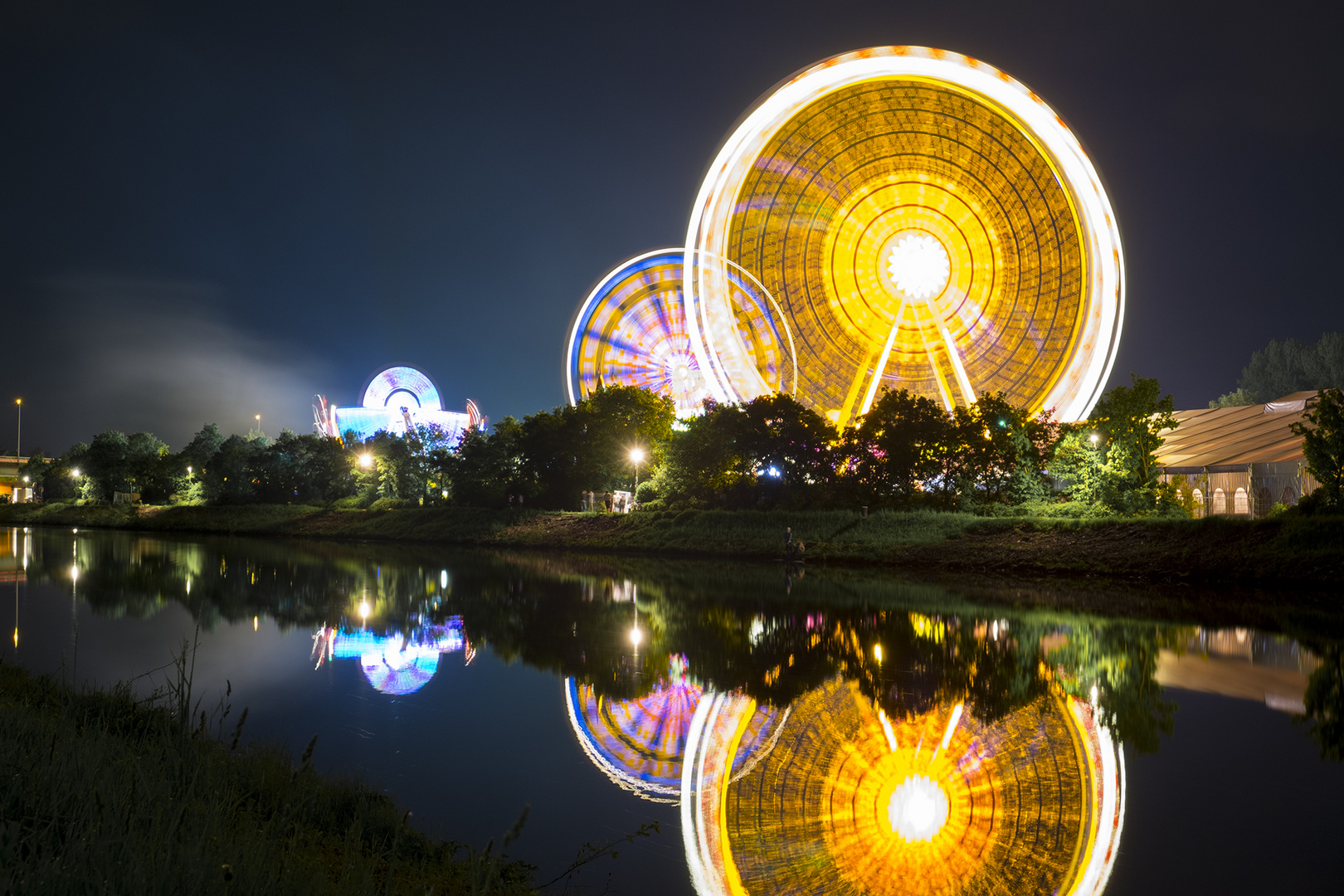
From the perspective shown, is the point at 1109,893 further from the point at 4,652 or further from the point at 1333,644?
the point at 4,652

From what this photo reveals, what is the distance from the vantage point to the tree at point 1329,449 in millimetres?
17828

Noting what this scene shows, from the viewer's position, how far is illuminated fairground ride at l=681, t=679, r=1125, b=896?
3.82 metres

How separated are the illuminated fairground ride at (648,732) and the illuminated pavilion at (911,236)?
18287 mm

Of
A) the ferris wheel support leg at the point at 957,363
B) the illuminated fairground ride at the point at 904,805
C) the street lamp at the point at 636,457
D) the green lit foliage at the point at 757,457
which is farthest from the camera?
the street lamp at the point at 636,457

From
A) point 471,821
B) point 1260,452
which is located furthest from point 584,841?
point 1260,452

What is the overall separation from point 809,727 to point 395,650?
213 inches

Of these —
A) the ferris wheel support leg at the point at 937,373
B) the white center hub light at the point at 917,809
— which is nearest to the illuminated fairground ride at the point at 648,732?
the white center hub light at the point at 917,809

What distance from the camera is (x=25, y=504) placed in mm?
66688

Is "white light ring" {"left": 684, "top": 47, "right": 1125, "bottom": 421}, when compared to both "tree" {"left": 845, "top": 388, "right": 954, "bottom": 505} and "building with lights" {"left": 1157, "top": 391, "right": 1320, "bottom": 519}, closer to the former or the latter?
"tree" {"left": 845, "top": 388, "right": 954, "bottom": 505}

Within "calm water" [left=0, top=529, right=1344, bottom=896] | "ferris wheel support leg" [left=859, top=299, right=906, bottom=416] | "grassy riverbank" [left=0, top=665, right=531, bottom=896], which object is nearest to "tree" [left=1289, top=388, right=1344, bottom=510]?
"calm water" [left=0, top=529, right=1344, bottom=896]

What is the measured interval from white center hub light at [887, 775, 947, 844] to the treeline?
20.3 meters

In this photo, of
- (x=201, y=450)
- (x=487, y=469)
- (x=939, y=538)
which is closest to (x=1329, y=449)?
(x=939, y=538)

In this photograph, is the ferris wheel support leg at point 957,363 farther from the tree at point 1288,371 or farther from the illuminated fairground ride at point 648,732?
the tree at point 1288,371

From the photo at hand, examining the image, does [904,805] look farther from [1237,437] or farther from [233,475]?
[233,475]
